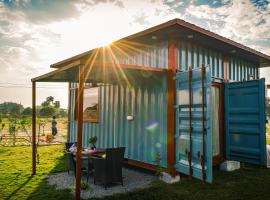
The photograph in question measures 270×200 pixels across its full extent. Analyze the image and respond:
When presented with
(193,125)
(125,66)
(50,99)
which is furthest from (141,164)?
(50,99)

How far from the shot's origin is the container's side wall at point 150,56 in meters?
6.79

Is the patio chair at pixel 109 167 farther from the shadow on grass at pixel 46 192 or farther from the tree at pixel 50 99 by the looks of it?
the tree at pixel 50 99

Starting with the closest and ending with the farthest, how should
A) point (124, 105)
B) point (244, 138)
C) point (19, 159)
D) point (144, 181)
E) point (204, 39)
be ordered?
point (144, 181)
point (204, 39)
point (244, 138)
point (124, 105)
point (19, 159)

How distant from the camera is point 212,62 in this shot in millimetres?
7809

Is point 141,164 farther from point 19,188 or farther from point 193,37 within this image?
point 193,37

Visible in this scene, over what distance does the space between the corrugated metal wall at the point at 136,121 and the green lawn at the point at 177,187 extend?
1113 millimetres

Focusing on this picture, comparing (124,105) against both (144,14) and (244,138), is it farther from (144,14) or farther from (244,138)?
(244,138)

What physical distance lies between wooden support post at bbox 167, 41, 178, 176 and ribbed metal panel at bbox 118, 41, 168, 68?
7.4 inches

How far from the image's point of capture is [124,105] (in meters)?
8.13

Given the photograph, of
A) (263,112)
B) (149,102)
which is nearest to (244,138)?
(263,112)

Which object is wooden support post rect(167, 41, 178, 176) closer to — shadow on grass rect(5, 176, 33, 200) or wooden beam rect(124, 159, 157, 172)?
wooden beam rect(124, 159, 157, 172)

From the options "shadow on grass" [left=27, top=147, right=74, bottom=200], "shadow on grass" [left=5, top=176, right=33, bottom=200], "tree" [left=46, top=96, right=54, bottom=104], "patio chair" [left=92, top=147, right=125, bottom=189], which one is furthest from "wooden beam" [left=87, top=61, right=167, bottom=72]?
"tree" [left=46, top=96, right=54, bottom=104]

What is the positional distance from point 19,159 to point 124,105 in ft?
14.7

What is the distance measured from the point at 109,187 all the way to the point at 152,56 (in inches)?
140
